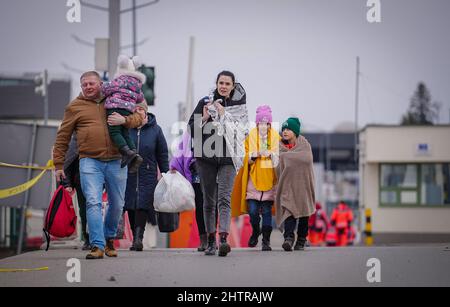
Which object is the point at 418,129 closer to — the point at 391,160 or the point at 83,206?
the point at 391,160

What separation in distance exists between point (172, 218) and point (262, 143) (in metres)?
1.43

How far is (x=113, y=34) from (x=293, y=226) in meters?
5.86

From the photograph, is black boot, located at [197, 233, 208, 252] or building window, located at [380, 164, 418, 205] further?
building window, located at [380, 164, 418, 205]

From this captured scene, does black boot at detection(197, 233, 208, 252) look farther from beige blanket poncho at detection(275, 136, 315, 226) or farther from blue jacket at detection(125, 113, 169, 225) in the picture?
beige blanket poncho at detection(275, 136, 315, 226)

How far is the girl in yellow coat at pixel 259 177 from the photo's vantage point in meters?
13.4

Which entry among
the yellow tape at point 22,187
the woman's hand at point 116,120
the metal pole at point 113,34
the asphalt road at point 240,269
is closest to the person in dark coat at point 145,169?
the asphalt road at point 240,269

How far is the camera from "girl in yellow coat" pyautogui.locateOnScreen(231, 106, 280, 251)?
1338 cm

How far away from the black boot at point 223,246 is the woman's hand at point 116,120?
1648mm

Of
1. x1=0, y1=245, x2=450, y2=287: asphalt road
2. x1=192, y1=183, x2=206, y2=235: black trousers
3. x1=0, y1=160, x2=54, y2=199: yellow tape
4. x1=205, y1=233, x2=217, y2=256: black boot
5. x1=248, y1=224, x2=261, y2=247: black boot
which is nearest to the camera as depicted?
x1=0, y1=245, x2=450, y2=287: asphalt road

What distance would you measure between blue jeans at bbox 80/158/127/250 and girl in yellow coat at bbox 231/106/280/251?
8.20ft

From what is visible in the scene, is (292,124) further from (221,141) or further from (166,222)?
(221,141)

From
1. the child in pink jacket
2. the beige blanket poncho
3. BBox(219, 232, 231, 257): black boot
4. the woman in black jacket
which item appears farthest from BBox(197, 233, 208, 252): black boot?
the child in pink jacket

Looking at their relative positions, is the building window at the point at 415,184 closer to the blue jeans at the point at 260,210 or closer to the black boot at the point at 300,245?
the black boot at the point at 300,245

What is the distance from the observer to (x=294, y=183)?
44.4 feet
